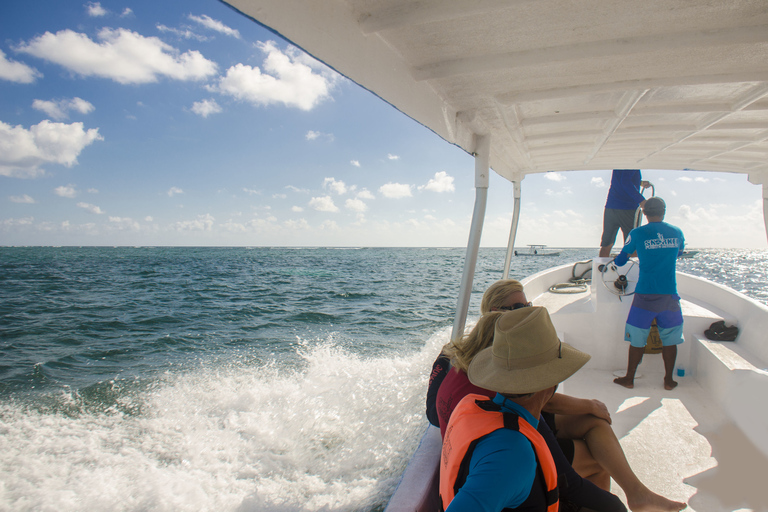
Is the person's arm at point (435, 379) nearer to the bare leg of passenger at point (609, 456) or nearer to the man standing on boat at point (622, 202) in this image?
the bare leg of passenger at point (609, 456)

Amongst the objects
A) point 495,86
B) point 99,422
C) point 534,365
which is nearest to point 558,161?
point 495,86

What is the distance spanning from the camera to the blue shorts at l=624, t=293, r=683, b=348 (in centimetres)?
308

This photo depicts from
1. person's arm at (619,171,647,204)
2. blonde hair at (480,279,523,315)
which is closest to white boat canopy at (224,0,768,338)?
blonde hair at (480,279,523,315)

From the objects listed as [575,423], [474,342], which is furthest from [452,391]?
[575,423]

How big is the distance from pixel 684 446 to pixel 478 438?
95.3 inches

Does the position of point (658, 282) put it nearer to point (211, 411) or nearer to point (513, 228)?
point (513, 228)

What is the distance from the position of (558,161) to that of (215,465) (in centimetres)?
479

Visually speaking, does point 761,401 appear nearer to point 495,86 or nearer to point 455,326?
point 455,326

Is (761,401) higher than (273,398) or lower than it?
higher

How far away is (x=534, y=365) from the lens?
110cm

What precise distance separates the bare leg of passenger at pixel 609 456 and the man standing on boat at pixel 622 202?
11.7 ft

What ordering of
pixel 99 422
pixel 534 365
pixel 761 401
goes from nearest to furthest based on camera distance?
pixel 534 365 < pixel 761 401 < pixel 99 422

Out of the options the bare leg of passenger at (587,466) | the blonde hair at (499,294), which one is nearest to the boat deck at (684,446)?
the bare leg of passenger at (587,466)

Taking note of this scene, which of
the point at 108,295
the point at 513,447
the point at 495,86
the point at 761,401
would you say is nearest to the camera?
the point at 513,447
